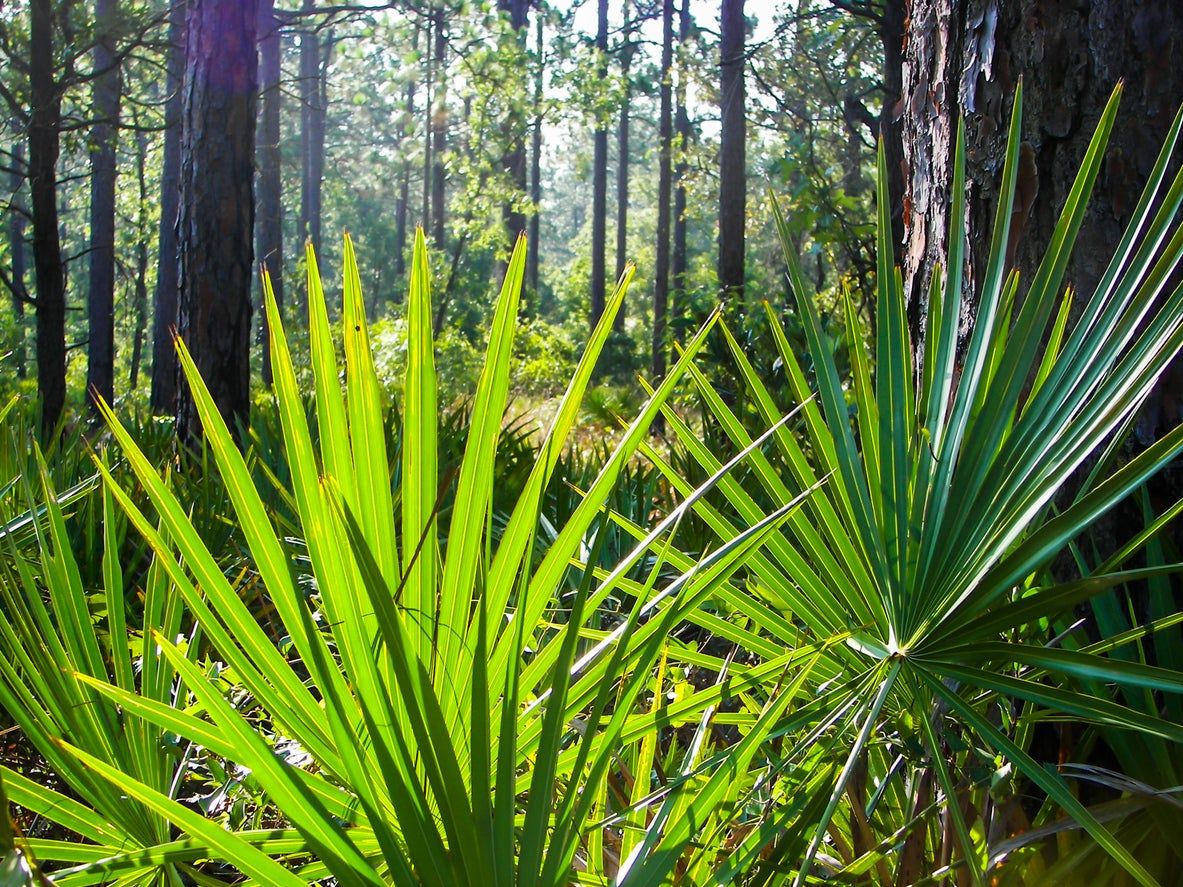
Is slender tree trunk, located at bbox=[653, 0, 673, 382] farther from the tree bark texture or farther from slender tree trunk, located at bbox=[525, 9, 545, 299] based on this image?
the tree bark texture

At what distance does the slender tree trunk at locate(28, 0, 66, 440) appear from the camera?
786 centimetres

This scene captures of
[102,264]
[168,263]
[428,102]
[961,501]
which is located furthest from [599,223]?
[961,501]

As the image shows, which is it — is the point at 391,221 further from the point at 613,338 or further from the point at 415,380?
the point at 415,380

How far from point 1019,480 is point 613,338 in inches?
1055

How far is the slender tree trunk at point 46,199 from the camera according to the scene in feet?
25.8

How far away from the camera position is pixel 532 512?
1044mm

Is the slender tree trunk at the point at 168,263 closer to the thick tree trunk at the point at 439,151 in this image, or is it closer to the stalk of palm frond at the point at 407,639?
the thick tree trunk at the point at 439,151

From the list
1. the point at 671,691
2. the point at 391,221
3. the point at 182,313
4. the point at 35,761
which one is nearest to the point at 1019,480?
the point at 671,691

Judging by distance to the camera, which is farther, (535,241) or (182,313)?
(535,241)

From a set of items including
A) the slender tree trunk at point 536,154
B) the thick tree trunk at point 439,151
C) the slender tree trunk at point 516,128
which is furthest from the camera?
the thick tree trunk at point 439,151

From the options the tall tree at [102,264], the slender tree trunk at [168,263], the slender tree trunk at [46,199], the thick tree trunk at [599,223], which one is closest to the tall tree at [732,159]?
the slender tree trunk at [168,263]

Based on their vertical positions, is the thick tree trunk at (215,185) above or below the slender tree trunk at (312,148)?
below

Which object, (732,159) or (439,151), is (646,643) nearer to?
(732,159)

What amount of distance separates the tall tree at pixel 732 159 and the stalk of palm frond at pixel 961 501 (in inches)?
433
